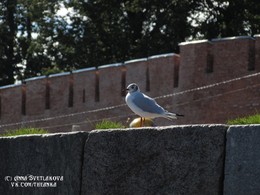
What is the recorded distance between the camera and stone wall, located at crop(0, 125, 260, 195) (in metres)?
5.70

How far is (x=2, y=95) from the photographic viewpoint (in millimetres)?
21359

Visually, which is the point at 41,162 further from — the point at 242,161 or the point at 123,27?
the point at 123,27

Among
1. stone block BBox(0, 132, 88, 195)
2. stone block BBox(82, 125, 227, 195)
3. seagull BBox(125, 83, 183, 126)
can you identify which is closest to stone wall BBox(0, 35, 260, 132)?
stone block BBox(0, 132, 88, 195)

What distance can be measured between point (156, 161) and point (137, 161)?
18cm

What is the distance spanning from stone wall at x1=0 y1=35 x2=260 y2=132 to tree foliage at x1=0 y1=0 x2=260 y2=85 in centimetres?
549

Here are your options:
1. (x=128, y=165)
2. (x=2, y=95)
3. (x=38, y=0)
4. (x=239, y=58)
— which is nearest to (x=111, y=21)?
(x=38, y=0)

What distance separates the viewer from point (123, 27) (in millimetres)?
27562

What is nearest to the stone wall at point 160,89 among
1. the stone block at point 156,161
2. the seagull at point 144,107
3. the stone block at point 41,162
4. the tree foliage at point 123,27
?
the tree foliage at point 123,27

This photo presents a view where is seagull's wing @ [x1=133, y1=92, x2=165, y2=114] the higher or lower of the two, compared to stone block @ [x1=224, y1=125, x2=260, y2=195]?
higher

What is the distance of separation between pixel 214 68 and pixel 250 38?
39.3 inches

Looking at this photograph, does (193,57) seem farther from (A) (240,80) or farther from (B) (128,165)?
(B) (128,165)

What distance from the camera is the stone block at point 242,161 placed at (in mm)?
5543

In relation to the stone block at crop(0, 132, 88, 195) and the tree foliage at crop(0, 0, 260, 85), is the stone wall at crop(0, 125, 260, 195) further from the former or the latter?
the tree foliage at crop(0, 0, 260, 85)

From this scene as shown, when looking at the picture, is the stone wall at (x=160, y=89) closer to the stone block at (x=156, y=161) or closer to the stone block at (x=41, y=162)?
the stone block at (x=41, y=162)
